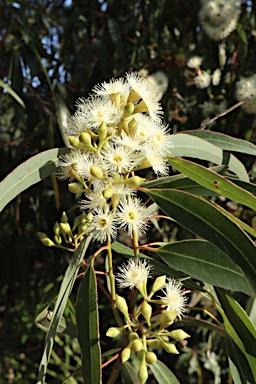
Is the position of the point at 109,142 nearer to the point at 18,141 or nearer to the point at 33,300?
the point at 18,141

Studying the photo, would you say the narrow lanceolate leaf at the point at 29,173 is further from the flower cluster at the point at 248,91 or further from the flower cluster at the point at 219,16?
the flower cluster at the point at 219,16

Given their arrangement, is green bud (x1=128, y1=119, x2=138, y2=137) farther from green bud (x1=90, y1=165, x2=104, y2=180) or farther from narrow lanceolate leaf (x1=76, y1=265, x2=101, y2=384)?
narrow lanceolate leaf (x1=76, y1=265, x2=101, y2=384)

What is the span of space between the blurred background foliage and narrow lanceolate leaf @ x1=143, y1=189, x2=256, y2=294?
3.44 ft

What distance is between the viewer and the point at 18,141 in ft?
7.96

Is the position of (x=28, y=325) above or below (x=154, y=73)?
below

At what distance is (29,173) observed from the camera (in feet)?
3.39

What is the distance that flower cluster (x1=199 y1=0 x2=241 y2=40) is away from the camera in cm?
232

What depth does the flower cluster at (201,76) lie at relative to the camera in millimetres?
2270

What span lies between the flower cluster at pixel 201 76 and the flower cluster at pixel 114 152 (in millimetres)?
1279

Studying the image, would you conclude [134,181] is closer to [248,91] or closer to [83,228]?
[83,228]

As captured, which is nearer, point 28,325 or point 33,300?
point 33,300

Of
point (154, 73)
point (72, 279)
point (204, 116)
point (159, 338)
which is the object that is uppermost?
point (154, 73)

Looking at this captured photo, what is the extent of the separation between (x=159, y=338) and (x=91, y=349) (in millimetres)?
115

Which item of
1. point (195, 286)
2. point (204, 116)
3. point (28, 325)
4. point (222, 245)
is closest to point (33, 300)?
point (28, 325)
